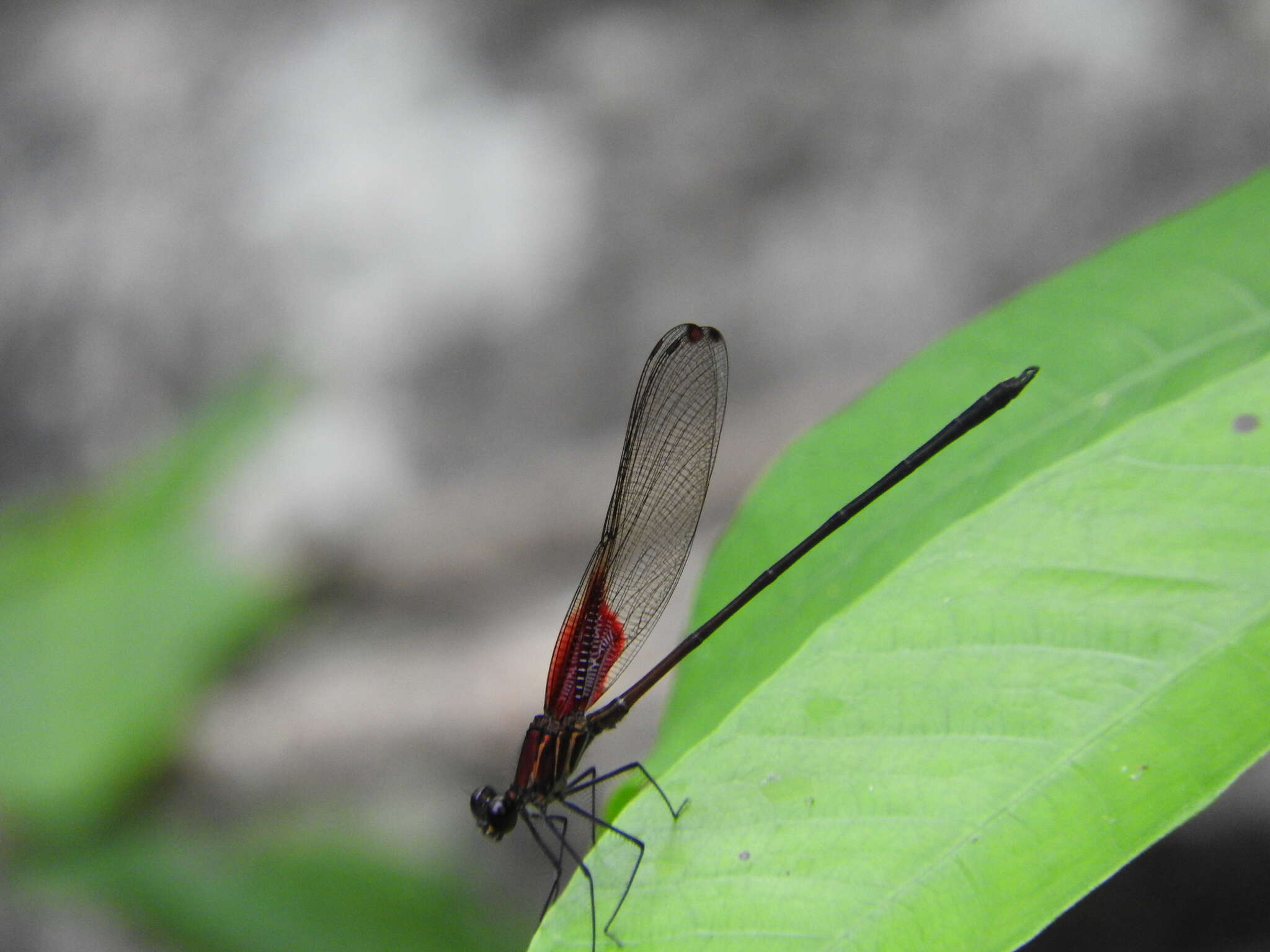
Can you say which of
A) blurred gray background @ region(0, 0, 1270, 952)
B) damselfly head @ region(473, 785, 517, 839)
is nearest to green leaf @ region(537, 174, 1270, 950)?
damselfly head @ region(473, 785, 517, 839)

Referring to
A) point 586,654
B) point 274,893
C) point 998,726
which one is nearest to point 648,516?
point 586,654

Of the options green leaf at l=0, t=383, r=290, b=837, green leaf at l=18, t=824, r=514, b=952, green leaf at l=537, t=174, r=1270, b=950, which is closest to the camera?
green leaf at l=537, t=174, r=1270, b=950

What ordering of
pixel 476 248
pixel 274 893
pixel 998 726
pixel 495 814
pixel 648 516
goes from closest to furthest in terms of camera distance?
pixel 998 726, pixel 495 814, pixel 648 516, pixel 274 893, pixel 476 248

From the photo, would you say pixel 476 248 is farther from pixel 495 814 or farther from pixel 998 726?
pixel 998 726

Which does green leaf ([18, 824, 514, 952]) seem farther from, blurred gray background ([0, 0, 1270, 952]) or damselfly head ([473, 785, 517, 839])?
damselfly head ([473, 785, 517, 839])

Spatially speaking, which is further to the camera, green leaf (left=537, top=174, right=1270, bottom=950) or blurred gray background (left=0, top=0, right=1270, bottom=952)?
blurred gray background (left=0, top=0, right=1270, bottom=952)

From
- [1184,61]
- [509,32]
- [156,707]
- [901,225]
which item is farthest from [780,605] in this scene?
[509,32]
